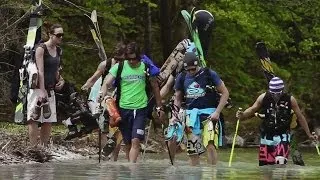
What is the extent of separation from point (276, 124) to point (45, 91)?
3.27 m

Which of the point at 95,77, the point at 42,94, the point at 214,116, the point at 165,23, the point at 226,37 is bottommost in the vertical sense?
the point at 214,116

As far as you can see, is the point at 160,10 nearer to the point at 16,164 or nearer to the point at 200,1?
the point at 200,1

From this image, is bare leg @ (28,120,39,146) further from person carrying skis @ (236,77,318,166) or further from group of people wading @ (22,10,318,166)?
person carrying skis @ (236,77,318,166)

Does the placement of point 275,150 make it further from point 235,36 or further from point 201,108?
point 235,36

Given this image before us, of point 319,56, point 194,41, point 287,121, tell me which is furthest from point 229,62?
point 287,121

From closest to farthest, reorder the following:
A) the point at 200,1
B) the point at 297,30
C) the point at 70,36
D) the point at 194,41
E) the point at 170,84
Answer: the point at 170,84 → the point at 194,41 → the point at 70,36 → the point at 200,1 → the point at 297,30

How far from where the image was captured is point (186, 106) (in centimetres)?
1236

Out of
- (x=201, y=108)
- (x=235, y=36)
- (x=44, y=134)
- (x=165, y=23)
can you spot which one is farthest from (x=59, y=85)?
(x=165, y=23)

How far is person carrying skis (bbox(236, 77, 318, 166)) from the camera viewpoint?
12734mm

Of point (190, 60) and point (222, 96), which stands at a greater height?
point (190, 60)

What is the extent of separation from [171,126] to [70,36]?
14.7m

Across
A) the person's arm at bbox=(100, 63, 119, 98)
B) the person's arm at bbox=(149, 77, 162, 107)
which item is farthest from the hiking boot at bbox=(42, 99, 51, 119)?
the person's arm at bbox=(149, 77, 162, 107)

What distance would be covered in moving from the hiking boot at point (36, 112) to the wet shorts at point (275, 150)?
3182 mm

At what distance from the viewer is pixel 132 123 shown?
12.2 meters
